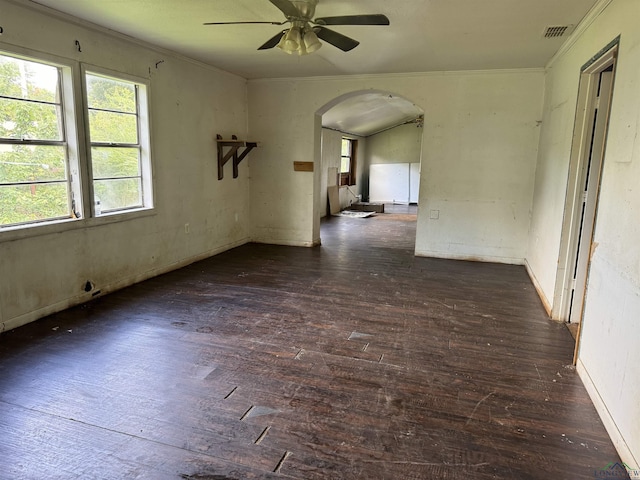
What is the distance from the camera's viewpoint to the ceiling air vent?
343 cm

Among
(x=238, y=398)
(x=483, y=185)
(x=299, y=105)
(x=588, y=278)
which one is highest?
(x=299, y=105)

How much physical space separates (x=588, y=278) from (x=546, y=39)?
97.1 inches

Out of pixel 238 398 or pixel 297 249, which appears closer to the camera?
pixel 238 398

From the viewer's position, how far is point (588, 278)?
2.59m

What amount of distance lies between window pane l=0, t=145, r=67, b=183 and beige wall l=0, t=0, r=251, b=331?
426mm

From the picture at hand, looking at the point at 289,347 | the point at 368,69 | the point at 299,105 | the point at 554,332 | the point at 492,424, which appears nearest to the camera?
the point at 492,424

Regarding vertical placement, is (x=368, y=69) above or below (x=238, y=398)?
above

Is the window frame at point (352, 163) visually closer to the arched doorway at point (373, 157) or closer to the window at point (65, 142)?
the arched doorway at point (373, 157)

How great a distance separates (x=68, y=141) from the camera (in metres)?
3.52

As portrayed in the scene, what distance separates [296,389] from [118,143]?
313 centimetres

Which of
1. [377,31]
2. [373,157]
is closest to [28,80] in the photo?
[377,31]

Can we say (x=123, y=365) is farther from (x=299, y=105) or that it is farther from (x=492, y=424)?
(x=299, y=105)

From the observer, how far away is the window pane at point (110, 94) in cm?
375

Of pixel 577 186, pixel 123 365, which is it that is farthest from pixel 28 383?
pixel 577 186
